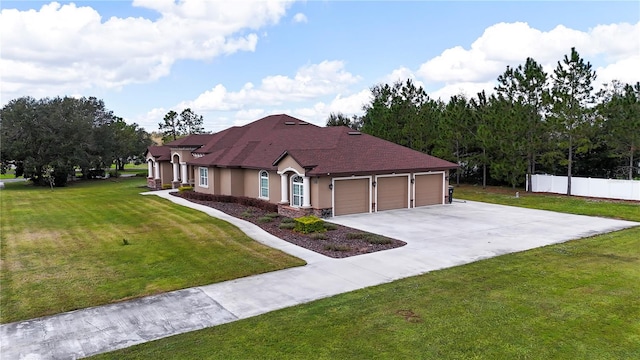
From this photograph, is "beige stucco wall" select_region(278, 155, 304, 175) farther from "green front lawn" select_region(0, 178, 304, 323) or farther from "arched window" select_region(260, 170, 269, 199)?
"green front lawn" select_region(0, 178, 304, 323)

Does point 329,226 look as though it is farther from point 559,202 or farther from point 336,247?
point 559,202

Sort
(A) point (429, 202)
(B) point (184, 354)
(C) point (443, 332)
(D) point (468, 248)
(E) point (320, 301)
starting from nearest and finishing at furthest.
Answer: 1. (B) point (184, 354)
2. (C) point (443, 332)
3. (E) point (320, 301)
4. (D) point (468, 248)
5. (A) point (429, 202)

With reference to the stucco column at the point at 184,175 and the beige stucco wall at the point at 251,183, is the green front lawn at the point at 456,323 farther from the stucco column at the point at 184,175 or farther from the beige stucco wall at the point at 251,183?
the stucco column at the point at 184,175

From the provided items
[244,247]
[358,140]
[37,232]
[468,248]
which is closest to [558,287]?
[468,248]

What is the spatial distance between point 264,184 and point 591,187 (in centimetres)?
2102

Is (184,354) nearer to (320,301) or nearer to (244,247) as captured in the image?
(320,301)

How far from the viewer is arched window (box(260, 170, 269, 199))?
2477 cm

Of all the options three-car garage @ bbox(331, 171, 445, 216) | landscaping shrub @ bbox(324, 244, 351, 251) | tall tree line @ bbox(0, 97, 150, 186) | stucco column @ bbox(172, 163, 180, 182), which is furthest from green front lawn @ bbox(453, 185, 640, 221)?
tall tree line @ bbox(0, 97, 150, 186)

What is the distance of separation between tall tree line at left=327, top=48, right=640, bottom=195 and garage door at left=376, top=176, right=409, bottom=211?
1055 cm

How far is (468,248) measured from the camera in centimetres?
1455

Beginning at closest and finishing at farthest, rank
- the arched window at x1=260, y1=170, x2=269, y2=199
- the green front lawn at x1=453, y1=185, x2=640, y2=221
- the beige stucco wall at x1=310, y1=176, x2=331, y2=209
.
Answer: the beige stucco wall at x1=310, y1=176, x2=331, y2=209 → the green front lawn at x1=453, y1=185, x2=640, y2=221 → the arched window at x1=260, y1=170, x2=269, y2=199

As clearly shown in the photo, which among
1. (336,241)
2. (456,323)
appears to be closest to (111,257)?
(336,241)

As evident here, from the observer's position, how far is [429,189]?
24.8 m

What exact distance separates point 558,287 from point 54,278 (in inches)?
512
